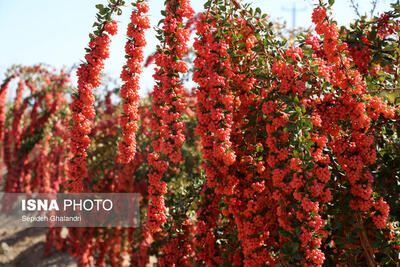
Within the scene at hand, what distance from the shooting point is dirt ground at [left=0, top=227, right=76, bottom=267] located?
7414 millimetres

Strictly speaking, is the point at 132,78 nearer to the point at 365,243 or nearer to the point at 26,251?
the point at 365,243

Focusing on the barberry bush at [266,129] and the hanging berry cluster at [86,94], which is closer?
the barberry bush at [266,129]

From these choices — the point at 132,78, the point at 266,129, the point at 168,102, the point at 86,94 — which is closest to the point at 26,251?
the point at 86,94

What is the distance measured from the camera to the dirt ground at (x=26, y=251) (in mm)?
7414

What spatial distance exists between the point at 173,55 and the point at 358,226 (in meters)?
1.57

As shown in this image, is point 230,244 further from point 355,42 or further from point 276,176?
point 355,42

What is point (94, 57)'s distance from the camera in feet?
7.17

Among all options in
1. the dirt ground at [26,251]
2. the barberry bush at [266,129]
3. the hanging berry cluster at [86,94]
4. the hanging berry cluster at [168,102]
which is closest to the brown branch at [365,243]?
the barberry bush at [266,129]

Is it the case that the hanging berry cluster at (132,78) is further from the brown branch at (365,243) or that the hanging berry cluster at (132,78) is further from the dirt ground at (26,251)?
the dirt ground at (26,251)

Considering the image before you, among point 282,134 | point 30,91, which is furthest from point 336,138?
point 30,91

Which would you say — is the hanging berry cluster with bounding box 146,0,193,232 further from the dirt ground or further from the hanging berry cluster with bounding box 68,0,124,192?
the dirt ground

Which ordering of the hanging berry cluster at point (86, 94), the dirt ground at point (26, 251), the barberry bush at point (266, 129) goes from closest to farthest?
the barberry bush at point (266, 129) → the hanging berry cluster at point (86, 94) → the dirt ground at point (26, 251)

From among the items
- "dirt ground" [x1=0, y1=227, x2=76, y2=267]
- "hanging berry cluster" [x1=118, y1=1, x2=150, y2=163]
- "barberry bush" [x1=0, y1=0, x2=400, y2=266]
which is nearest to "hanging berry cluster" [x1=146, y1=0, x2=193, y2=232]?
"barberry bush" [x1=0, y1=0, x2=400, y2=266]

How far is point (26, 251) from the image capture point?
7934mm
